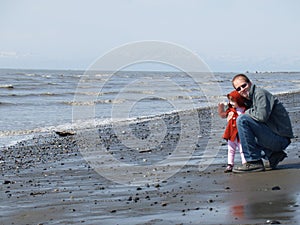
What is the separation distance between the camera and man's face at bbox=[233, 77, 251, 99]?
23.8 feet

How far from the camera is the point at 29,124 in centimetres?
1866

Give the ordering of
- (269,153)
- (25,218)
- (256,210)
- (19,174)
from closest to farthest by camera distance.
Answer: (256,210), (25,218), (269,153), (19,174)

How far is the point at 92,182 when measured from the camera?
24.9ft

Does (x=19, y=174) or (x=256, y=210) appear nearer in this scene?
(x=256, y=210)

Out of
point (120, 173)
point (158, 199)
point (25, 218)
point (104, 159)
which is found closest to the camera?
point (25, 218)

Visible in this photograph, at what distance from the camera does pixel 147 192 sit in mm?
6535

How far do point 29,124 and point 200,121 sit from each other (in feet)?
18.8

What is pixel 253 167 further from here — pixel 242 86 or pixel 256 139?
pixel 242 86

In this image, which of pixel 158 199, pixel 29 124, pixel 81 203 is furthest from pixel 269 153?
pixel 29 124

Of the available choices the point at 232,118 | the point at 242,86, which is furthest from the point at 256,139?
the point at 242,86

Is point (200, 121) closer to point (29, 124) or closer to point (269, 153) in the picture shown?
→ point (29, 124)

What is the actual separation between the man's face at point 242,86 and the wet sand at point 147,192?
1.05 m

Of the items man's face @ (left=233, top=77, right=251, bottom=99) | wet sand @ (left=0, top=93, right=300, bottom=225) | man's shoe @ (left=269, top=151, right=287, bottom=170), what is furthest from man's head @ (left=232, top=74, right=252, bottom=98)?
wet sand @ (left=0, top=93, right=300, bottom=225)

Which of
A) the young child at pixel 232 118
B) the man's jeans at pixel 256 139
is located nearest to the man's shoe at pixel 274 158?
the man's jeans at pixel 256 139
